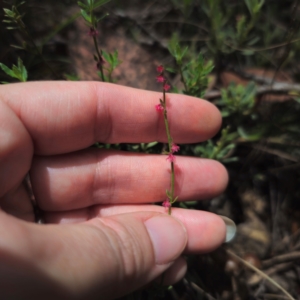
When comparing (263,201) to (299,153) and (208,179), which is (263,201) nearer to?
(299,153)

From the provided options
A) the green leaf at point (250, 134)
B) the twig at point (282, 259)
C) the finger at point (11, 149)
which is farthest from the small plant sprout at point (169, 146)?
the twig at point (282, 259)

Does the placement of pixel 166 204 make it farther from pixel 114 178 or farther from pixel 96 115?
pixel 96 115

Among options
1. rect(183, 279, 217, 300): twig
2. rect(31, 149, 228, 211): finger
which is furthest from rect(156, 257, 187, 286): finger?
rect(31, 149, 228, 211): finger

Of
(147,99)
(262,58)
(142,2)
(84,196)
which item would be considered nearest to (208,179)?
(147,99)

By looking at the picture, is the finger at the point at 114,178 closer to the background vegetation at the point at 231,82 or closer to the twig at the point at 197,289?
the background vegetation at the point at 231,82

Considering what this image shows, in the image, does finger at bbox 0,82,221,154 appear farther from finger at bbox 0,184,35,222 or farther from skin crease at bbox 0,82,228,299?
finger at bbox 0,184,35,222

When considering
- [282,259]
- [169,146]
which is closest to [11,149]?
[169,146]

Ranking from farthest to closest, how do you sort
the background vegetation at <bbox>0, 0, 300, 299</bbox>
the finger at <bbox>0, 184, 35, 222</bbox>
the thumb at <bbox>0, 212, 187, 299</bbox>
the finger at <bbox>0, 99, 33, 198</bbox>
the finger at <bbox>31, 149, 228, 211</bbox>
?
the background vegetation at <bbox>0, 0, 300, 299</bbox>
the finger at <bbox>31, 149, 228, 211</bbox>
the finger at <bbox>0, 184, 35, 222</bbox>
the finger at <bbox>0, 99, 33, 198</bbox>
the thumb at <bbox>0, 212, 187, 299</bbox>
